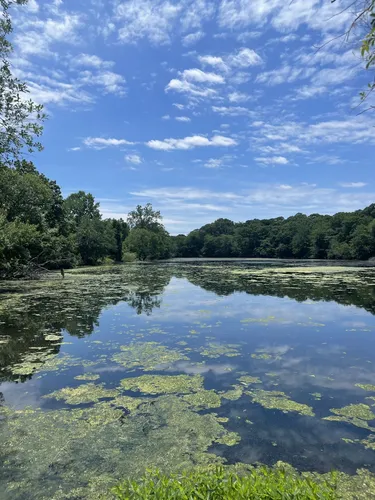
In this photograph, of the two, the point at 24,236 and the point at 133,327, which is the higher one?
the point at 24,236

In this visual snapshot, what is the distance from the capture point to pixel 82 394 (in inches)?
221

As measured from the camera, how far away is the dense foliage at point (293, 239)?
68125 millimetres

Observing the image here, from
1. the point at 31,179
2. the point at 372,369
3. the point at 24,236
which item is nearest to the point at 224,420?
the point at 372,369

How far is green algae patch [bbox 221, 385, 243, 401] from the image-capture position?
543 cm

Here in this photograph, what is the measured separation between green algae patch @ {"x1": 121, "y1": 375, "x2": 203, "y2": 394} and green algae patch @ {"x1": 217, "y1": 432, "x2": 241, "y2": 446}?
147cm

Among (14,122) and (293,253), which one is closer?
(14,122)

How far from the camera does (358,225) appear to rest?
231 feet

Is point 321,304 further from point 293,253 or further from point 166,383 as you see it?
point 293,253

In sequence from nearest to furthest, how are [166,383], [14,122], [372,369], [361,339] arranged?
[166,383] → [372,369] → [361,339] → [14,122]

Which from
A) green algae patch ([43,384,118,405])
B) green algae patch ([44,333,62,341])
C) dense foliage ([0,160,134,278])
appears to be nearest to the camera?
green algae patch ([43,384,118,405])

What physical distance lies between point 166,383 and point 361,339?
573cm

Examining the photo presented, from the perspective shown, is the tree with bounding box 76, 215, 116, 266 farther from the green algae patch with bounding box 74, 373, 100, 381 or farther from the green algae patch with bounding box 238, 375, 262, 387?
the green algae patch with bounding box 238, 375, 262, 387

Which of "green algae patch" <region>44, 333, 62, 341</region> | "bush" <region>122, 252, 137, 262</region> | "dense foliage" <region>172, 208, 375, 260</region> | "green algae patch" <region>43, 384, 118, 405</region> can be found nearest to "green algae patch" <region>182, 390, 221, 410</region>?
"green algae patch" <region>43, 384, 118, 405</region>

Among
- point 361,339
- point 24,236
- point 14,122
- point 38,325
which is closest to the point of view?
point 361,339
